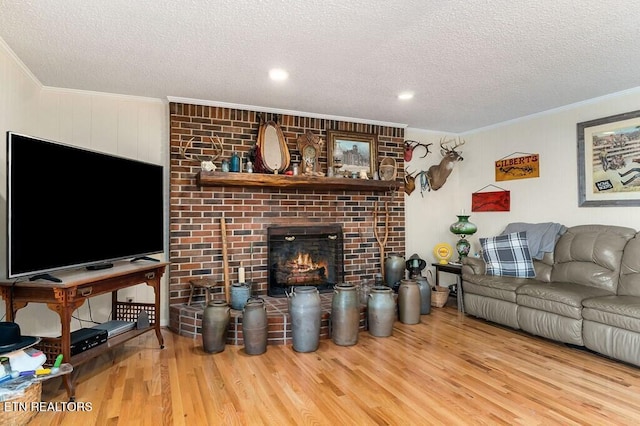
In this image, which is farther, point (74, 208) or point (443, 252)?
point (443, 252)

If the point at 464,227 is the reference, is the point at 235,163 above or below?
above

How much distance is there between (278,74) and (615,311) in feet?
10.8

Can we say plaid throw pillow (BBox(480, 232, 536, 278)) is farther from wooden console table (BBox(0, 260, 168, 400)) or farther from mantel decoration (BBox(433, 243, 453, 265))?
wooden console table (BBox(0, 260, 168, 400))

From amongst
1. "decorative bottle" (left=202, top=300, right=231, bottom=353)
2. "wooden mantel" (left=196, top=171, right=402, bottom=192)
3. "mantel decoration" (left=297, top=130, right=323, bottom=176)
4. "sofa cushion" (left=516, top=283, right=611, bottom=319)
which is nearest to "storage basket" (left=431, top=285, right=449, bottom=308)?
"sofa cushion" (left=516, top=283, right=611, bottom=319)

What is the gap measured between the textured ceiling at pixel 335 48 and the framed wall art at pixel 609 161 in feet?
1.14

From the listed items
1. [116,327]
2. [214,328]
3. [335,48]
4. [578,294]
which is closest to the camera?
[335,48]

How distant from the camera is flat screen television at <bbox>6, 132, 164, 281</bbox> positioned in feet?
6.94

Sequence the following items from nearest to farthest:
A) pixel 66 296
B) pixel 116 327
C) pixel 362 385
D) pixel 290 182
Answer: pixel 66 296 < pixel 362 385 < pixel 116 327 < pixel 290 182

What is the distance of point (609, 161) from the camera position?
143 inches

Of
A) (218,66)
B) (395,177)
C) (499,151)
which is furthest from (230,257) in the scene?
(499,151)

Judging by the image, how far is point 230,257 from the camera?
3875 mm

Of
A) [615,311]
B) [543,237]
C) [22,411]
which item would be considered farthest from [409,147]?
[22,411]

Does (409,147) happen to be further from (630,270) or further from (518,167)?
(630,270)

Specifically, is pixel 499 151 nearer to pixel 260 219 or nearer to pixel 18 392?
pixel 260 219
